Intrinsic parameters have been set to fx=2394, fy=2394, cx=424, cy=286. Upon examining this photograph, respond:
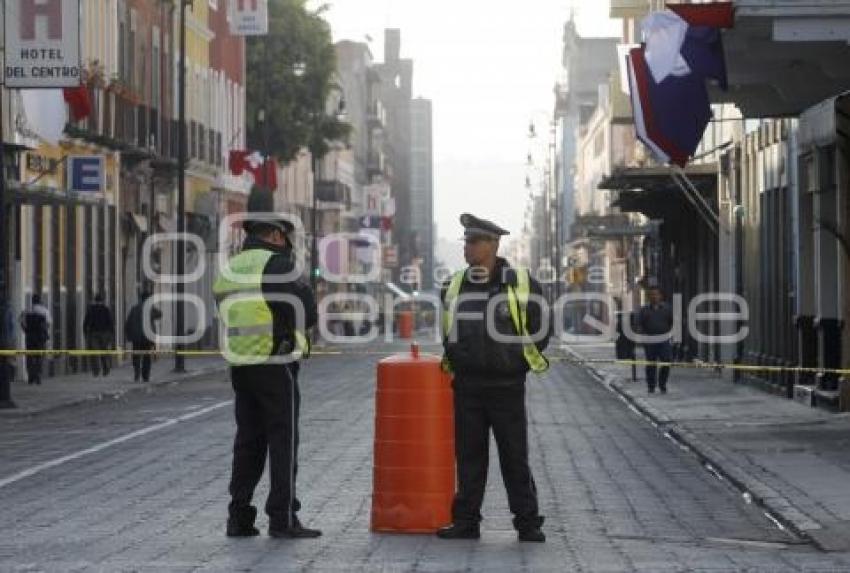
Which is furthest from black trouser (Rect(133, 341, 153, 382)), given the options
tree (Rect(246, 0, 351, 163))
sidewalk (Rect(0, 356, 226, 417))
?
tree (Rect(246, 0, 351, 163))

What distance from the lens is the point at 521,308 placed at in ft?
44.8

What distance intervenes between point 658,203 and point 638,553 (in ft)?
140

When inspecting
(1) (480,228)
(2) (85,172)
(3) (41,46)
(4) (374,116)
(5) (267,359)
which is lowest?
(5) (267,359)

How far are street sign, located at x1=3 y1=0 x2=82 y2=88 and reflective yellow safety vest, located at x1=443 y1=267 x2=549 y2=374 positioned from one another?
20465 mm

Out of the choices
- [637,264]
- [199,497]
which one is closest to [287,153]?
[637,264]

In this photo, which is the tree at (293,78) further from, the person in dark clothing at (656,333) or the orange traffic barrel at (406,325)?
the person in dark clothing at (656,333)

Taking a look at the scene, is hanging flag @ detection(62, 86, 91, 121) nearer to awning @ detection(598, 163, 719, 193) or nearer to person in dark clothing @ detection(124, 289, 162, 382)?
person in dark clothing @ detection(124, 289, 162, 382)

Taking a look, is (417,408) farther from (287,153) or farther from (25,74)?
(287,153)

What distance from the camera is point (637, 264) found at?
266 feet

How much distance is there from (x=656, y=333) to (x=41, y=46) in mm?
10719

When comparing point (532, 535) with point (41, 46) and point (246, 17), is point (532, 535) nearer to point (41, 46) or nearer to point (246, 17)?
point (41, 46)

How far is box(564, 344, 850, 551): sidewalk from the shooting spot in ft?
52.5

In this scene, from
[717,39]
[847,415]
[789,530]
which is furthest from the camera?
[847,415]

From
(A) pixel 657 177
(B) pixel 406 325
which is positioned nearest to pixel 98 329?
(A) pixel 657 177
